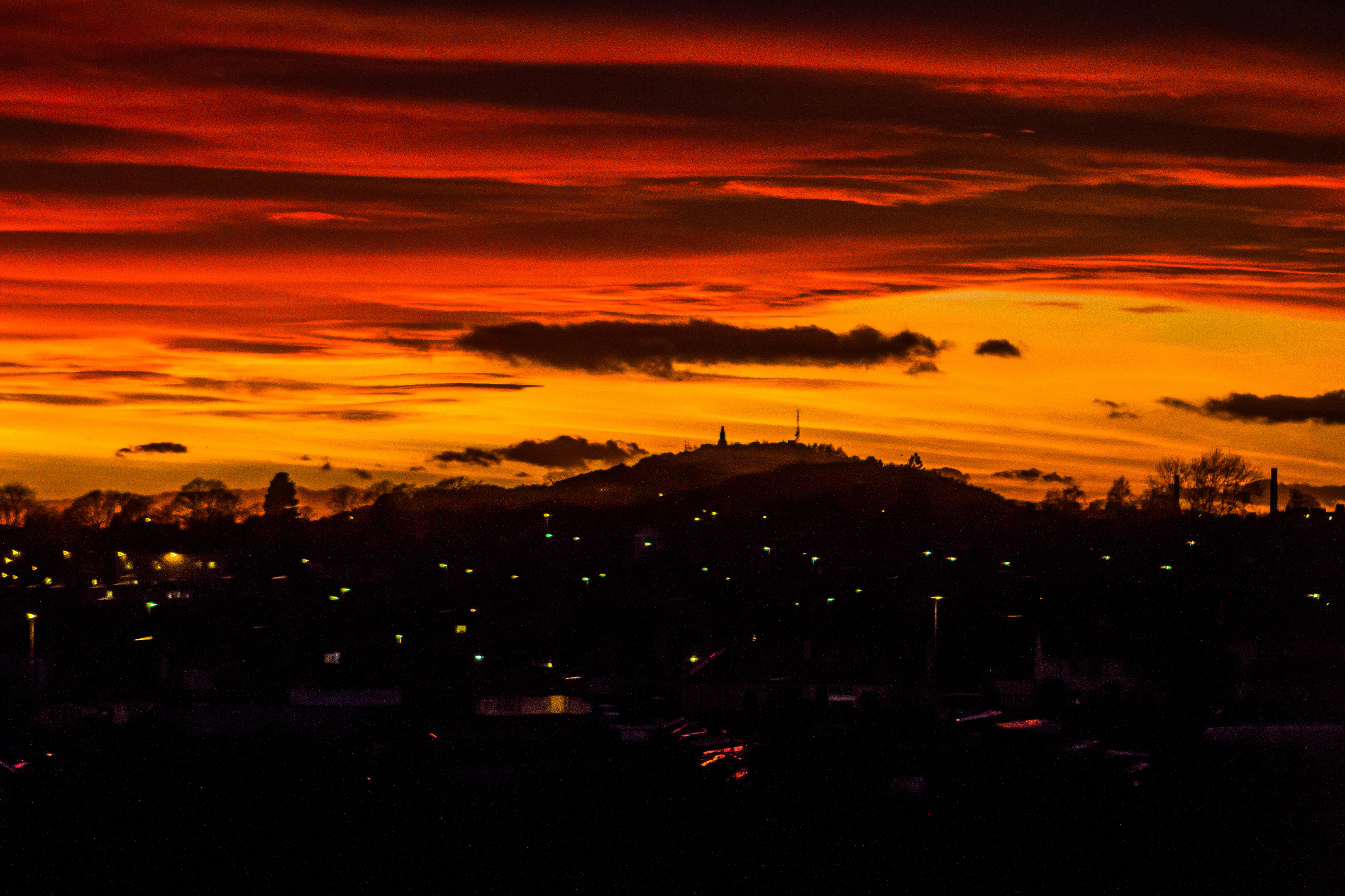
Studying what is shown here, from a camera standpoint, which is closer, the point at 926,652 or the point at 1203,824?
the point at 1203,824

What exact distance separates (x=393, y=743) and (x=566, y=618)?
19.4m

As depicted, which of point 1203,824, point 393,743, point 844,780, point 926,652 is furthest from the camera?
point 926,652

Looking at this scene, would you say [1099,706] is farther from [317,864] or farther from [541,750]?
[317,864]

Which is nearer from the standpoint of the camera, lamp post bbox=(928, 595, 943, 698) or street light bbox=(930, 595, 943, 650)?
lamp post bbox=(928, 595, 943, 698)

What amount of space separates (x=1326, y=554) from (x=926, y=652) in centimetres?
2133

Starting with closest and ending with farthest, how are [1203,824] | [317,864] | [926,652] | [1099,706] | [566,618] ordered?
[317,864] < [1203,824] < [1099,706] < [926,652] < [566,618]

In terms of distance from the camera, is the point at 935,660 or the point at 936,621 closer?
the point at 935,660

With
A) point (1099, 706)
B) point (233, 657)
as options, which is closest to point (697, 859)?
point (1099, 706)

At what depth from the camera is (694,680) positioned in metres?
37.1

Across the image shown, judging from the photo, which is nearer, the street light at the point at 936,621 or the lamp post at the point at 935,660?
the lamp post at the point at 935,660

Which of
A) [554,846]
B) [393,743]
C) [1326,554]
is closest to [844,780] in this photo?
[554,846]

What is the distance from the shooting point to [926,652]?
39.5 meters

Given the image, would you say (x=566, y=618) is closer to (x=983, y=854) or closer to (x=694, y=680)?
(x=694, y=680)

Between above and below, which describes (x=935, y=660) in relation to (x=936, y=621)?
below
